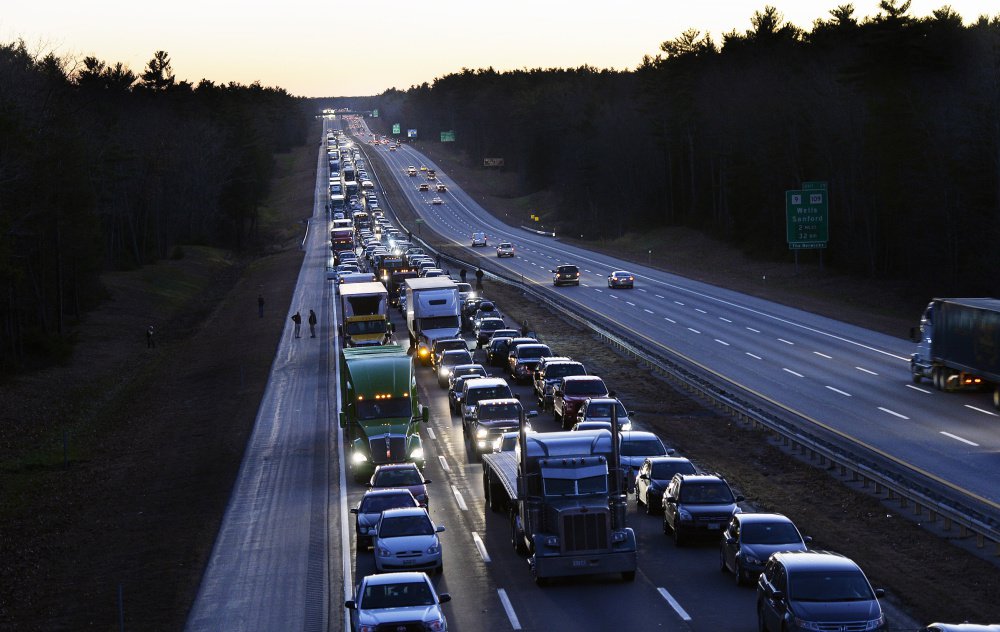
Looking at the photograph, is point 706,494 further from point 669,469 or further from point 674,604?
point 674,604

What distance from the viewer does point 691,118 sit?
461ft

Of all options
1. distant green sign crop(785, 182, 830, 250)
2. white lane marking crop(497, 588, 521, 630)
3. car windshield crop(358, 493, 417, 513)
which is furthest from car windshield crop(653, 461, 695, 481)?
distant green sign crop(785, 182, 830, 250)

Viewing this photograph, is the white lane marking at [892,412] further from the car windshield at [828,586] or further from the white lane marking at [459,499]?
the car windshield at [828,586]

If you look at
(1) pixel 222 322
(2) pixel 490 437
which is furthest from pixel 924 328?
(1) pixel 222 322

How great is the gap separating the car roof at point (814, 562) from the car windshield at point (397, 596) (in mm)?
5709

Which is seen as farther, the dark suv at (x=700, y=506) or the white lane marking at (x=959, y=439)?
the white lane marking at (x=959, y=439)

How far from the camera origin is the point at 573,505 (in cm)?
2403

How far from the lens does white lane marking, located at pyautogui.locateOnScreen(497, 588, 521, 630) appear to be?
21.5m

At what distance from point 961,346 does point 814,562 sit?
94.0ft

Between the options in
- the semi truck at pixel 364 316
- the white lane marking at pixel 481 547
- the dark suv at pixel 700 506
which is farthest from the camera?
the semi truck at pixel 364 316

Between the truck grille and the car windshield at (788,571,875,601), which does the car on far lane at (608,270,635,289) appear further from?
the car windshield at (788,571,875,601)

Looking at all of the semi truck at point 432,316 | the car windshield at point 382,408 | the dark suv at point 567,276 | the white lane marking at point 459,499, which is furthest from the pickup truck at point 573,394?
the dark suv at point 567,276

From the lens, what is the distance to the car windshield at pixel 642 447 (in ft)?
110

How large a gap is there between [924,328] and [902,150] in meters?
45.1
